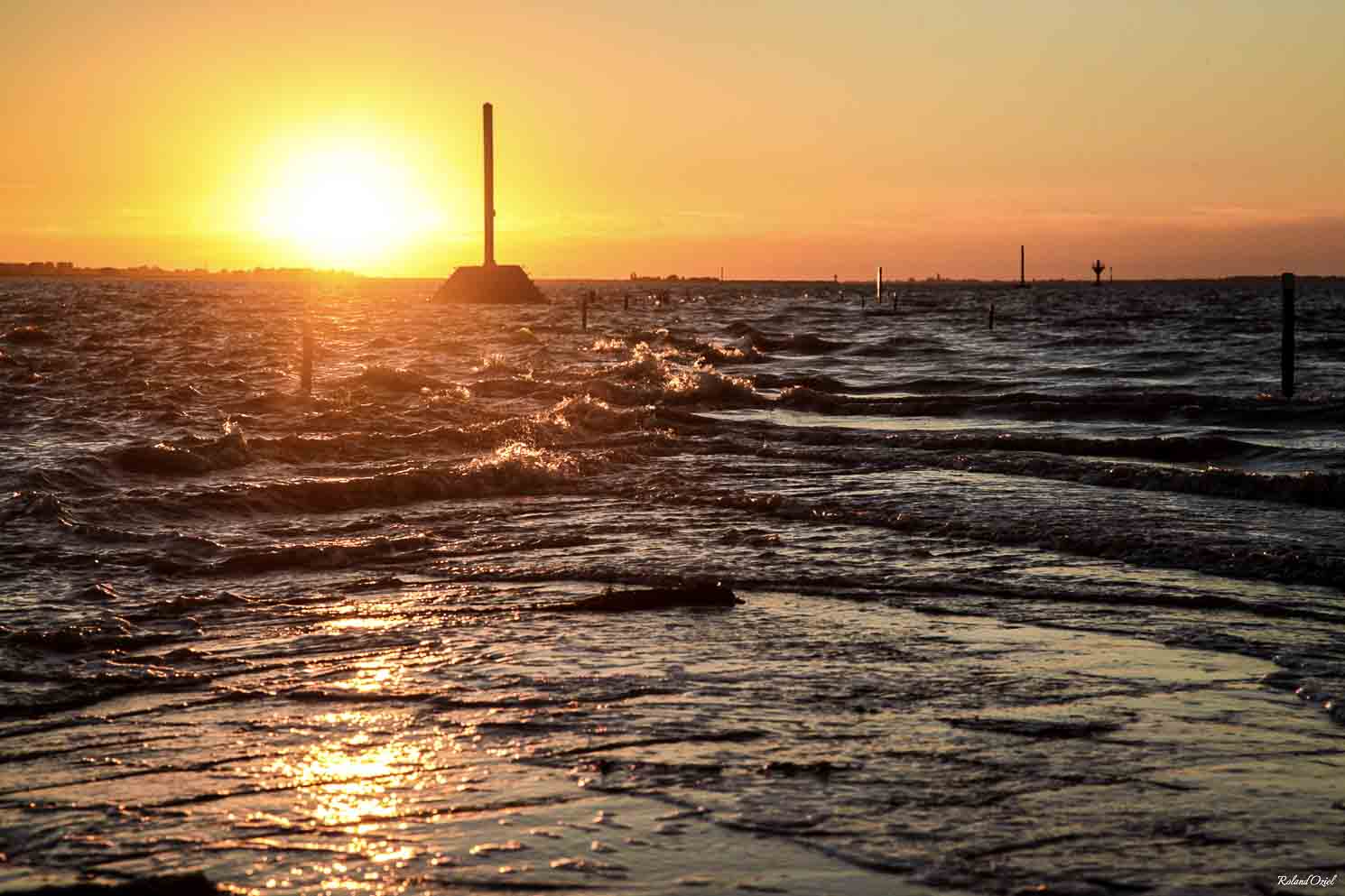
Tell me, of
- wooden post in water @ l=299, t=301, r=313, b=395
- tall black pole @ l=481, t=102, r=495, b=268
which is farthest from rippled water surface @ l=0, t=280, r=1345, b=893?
tall black pole @ l=481, t=102, r=495, b=268

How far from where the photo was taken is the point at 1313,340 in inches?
1887

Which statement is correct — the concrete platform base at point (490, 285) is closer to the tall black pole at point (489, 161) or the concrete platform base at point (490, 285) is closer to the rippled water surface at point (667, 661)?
the tall black pole at point (489, 161)

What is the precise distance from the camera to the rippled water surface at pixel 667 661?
4.51 m

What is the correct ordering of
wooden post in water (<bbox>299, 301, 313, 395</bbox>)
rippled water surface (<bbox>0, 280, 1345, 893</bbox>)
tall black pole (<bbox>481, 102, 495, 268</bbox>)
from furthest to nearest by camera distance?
tall black pole (<bbox>481, 102, 495, 268</bbox>), wooden post in water (<bbox>299, 301, 313, 395</bbox>), rippled water surface (<bbox>0, 280, 1345, 893</bbox>)

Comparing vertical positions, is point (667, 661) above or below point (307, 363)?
below

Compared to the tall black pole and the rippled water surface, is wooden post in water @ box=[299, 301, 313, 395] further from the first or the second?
the tall black pole

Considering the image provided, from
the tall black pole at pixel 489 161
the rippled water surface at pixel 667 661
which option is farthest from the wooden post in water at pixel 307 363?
the tall black pole at pixel 489 161

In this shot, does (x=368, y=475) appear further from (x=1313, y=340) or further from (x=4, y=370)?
(x=1313, y=340)

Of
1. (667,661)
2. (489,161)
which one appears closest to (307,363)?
(667,661)

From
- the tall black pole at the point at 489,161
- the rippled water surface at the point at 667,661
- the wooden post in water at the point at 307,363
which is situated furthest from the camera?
the tall black pole at the point at 489,161

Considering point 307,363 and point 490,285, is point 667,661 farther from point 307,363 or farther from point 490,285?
point 490,285

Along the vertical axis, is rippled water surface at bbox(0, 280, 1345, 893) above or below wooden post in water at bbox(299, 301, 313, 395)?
below

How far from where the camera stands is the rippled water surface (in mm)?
4512

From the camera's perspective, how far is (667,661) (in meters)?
7.09
